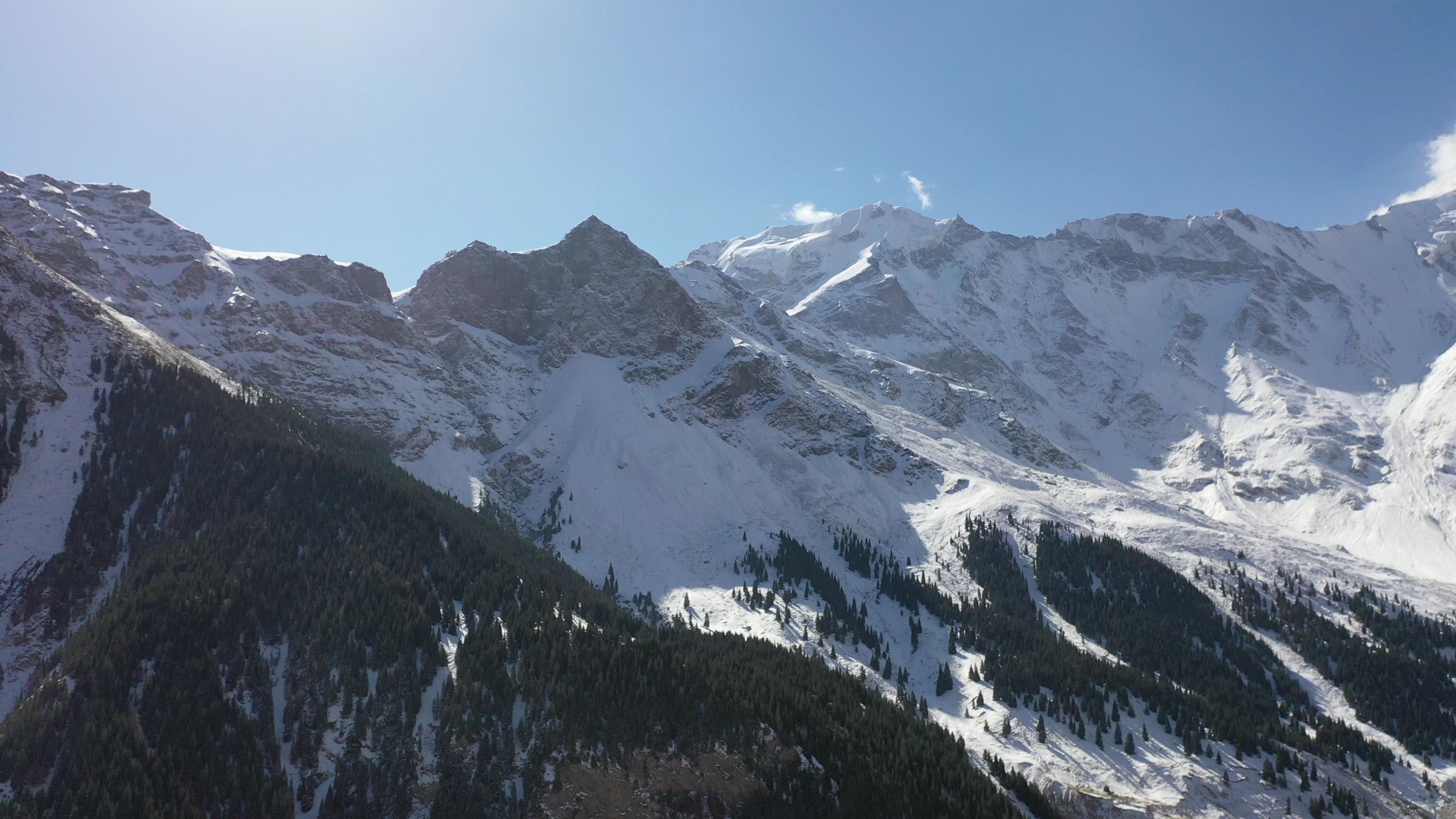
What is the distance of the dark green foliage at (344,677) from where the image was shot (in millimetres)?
45969

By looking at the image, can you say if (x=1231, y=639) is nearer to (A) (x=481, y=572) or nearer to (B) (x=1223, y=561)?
(B) (x=1223, y=561)

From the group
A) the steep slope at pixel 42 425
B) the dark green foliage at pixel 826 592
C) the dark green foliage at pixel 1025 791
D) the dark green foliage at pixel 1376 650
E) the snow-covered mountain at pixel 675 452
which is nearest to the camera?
the dark green foliage at pixel 1025 791

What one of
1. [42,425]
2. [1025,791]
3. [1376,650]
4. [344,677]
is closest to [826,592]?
[1025,791]

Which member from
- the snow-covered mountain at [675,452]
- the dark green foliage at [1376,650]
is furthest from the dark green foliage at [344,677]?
the dark green foliage at [1376,650]

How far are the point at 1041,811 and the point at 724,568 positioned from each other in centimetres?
6058

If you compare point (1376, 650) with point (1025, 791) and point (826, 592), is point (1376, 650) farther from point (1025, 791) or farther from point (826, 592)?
point (826, 592)

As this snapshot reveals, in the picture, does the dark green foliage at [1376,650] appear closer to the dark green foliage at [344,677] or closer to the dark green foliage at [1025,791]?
the dark green foliage at [1025,791]

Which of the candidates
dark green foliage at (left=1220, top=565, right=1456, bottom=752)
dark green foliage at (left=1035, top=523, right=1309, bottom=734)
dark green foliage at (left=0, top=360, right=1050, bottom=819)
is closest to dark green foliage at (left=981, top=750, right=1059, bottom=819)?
dark green foliage at (left=0, top=360, right=1050, bottom=819)

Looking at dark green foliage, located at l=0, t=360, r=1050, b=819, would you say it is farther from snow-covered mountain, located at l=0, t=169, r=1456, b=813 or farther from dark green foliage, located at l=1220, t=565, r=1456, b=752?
dark green foliage, located at l=1220, t=565, r=1456, b=752

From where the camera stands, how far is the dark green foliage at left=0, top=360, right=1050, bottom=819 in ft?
151

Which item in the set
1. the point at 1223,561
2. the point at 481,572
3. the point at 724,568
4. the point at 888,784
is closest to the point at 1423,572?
the point at 1223,561

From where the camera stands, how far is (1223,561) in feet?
385

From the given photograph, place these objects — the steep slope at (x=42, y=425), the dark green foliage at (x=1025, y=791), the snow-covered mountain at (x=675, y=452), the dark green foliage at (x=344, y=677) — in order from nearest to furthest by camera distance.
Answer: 1. the dark green foliage at (x=344, y=677)
2. the dark green foliage at (x=1025, y=791)
3. the steep slope at (x=42, y=425)
4. the snow-covered mountain at (x=675, y=452)

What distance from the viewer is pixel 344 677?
53.9 m
